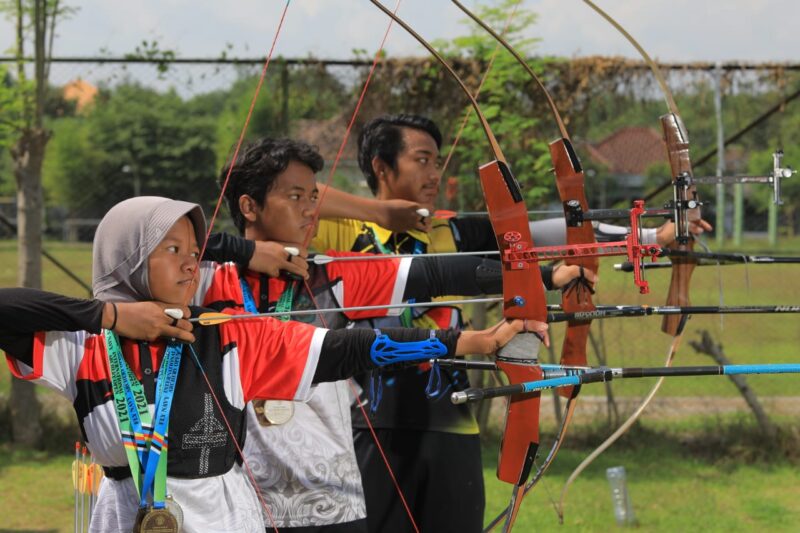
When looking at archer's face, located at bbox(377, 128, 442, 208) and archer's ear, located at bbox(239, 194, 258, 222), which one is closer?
archer's ear, located at bbox(239, 194, 258, 222)

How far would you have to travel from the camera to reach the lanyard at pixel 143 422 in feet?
6.05

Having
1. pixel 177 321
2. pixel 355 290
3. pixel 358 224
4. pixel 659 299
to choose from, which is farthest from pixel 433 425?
pixel 659 299

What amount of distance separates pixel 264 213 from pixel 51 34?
318cm

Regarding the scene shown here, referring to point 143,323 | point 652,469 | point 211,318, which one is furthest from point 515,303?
point 652,469

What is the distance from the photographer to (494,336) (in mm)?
1989

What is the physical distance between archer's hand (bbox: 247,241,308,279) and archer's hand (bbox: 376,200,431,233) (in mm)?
471

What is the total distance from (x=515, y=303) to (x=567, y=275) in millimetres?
570

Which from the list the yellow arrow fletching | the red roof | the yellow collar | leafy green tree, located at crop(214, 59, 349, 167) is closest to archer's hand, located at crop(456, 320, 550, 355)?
the yellow arrow fletching

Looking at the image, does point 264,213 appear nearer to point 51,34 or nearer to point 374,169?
point 374,169

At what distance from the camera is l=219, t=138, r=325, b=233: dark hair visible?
8.56 feet

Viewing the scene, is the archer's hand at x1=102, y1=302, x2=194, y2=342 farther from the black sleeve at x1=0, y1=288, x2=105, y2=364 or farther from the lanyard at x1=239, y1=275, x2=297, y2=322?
the lanyard at x1=239, y1=275, x2=297, y2=322

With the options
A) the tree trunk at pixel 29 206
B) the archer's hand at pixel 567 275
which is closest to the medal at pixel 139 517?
the archer's hand at pixel 567 275

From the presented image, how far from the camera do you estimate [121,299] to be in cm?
199

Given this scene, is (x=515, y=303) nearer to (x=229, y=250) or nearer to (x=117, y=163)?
(x=229, y=250)
